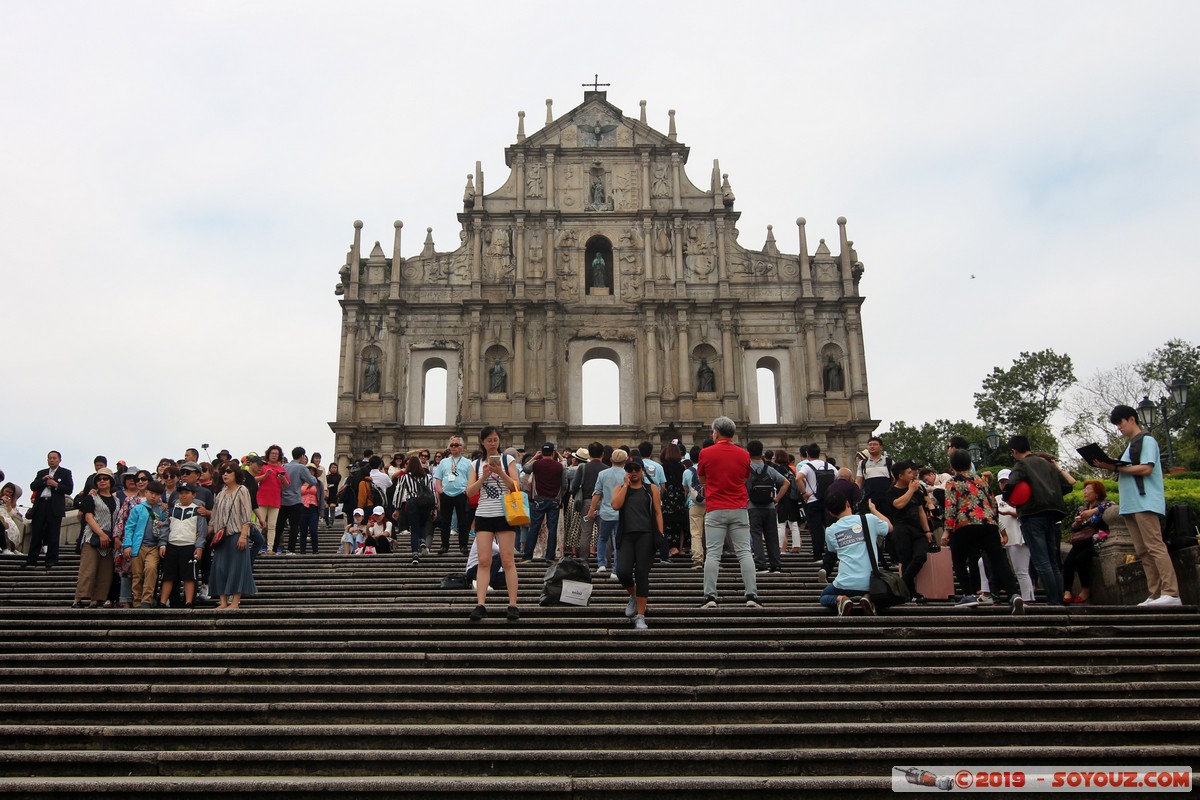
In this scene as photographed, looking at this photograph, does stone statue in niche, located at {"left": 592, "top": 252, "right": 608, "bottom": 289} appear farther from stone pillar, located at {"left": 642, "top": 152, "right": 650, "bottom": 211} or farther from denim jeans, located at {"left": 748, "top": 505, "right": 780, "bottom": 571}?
denim jeans, located at {"left": 748, "top": 505, "right": 780, "bottom": 571}

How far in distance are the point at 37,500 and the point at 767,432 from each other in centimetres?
2180

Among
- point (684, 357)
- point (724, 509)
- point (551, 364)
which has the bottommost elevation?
point (724, 509)

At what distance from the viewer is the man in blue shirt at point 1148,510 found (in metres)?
9.71

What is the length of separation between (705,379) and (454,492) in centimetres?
1949

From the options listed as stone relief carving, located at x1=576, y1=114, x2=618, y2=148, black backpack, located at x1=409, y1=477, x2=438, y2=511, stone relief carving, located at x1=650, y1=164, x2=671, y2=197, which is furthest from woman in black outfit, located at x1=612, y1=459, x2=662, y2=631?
stone relief carving, located at x1=576, y1=114, x2=618, y2=148

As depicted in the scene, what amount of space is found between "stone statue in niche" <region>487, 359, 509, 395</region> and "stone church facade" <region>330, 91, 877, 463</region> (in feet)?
0.19

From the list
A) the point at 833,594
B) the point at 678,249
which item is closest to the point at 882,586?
the point at 833,594

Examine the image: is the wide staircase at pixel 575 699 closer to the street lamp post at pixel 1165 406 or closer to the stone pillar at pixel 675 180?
the street lamp post at pixel 1165 406

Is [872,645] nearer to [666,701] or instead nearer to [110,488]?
[666,701]

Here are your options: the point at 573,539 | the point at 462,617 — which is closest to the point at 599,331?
the point at 573,539

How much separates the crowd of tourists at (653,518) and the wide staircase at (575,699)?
1.92 feet

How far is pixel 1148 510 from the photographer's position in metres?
9.70

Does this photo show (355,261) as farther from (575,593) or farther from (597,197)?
(575,593)

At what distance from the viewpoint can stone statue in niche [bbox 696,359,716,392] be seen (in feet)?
105
